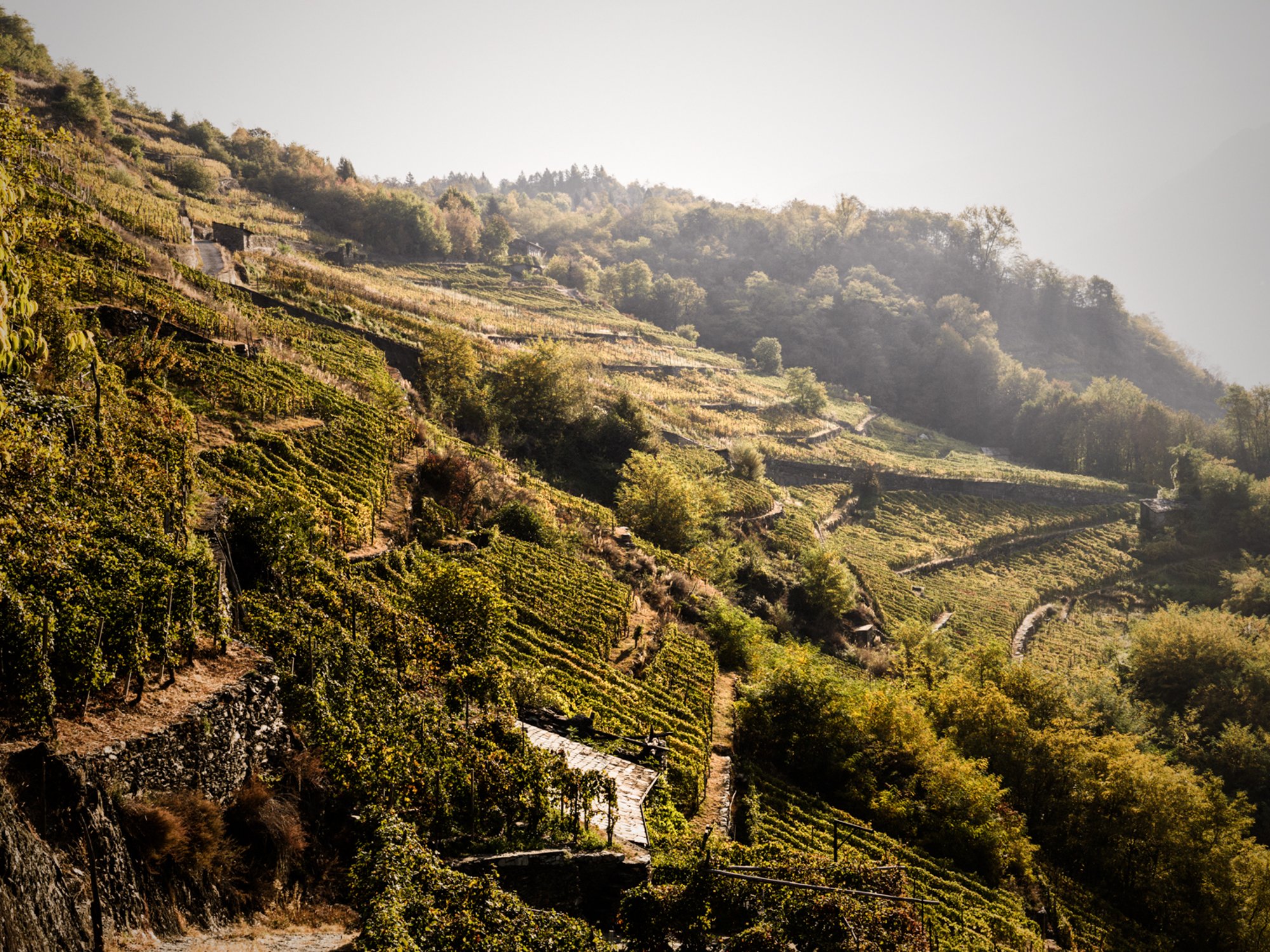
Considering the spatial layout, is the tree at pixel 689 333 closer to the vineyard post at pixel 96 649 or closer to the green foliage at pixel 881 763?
the green foliage at pixel 881 763

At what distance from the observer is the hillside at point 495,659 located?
7711 millimetres

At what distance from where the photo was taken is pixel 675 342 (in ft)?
306

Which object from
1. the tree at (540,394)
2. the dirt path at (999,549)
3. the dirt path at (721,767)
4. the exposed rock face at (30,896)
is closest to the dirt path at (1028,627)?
the dirt path at (999,549)

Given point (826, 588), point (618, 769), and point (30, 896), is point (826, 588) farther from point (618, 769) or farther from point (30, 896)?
point (30, 896)

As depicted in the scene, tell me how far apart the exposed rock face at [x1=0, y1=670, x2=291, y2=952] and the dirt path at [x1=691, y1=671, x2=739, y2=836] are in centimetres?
884

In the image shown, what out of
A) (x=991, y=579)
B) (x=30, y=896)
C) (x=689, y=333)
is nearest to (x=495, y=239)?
(x=689, y=333)

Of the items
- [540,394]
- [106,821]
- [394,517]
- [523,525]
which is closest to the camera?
[106,821]

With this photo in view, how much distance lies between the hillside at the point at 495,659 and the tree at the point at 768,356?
39.2 meters

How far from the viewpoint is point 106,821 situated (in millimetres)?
6609

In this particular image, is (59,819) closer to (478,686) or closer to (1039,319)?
A: (478,686)

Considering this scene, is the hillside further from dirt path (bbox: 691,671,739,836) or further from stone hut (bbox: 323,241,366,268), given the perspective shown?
stone hut (bbox: 323,241,366,268)

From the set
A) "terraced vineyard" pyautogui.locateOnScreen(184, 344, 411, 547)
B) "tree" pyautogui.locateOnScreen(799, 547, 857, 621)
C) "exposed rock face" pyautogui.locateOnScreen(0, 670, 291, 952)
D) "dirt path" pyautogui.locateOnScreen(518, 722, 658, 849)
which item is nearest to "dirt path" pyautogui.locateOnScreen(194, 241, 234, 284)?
"terraced vineyard" pyautogui.locateOnScreen(184, 344, 411, 547)

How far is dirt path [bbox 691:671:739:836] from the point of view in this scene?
1514 centimetres

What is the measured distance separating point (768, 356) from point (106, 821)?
96184mm
